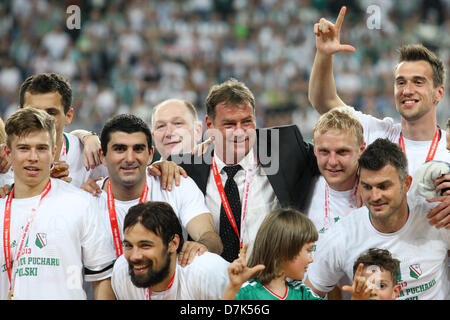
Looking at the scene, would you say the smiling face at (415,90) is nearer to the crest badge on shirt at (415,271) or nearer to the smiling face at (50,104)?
the crest badge on shirt at (415,271)

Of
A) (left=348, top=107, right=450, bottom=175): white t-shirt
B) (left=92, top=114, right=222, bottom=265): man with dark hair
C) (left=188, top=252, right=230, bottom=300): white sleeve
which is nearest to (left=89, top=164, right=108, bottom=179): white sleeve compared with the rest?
(left=92, top=114, right=222, bottom=265): man with dark hair

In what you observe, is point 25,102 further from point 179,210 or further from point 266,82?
point 266,82

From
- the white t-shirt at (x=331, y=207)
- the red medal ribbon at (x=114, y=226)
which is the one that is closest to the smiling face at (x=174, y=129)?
the red medal ribbon at (x=114, y=226)

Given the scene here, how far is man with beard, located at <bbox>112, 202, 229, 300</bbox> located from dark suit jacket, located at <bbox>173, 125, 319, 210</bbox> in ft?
2.54

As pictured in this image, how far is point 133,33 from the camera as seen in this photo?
12984 millimetres

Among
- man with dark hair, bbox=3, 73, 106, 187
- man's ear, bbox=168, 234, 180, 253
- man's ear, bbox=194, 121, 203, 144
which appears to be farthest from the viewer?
man's ear, bbox=194, 121, 203, 144

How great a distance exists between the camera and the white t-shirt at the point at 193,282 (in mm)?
3588

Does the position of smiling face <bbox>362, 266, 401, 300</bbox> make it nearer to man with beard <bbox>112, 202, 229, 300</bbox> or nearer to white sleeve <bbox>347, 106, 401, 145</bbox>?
man with beard <bbox>112, 202, 229, 300</bbox>

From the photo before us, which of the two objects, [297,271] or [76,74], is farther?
[76,74]

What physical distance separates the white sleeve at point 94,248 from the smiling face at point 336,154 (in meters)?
1.42

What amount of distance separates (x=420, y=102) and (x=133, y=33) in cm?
943

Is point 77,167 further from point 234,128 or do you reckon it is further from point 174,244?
point 174,244

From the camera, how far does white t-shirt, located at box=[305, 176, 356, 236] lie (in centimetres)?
416

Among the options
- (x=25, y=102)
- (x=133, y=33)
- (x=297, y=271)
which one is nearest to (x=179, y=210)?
(x=297, y=271)
